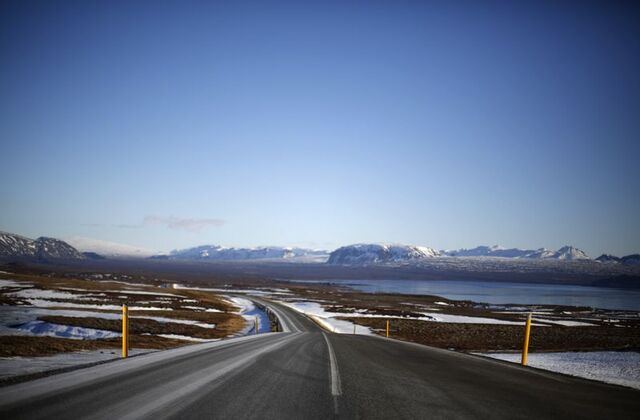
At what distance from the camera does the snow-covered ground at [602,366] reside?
1167 centimetres

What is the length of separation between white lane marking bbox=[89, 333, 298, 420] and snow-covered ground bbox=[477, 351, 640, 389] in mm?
10698

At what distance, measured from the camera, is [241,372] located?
8.03 metres

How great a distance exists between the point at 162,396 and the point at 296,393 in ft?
7.00

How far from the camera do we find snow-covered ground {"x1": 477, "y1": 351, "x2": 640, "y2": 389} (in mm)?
11666

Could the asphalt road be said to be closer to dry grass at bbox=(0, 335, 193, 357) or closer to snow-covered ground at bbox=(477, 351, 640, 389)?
snow-covered ground at bbox=(477, 351, 640, 389)

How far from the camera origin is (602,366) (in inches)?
593

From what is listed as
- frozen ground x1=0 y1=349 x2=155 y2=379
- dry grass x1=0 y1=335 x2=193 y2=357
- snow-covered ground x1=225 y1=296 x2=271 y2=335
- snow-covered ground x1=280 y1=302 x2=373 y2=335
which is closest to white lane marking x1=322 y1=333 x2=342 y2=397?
frozen ground x1=0 y1=349 x2=155 y2=379

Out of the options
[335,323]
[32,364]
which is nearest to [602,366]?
[32,364]

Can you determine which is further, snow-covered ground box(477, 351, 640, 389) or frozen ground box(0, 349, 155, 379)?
snow-covered ground box(477, 351, 640, 389)

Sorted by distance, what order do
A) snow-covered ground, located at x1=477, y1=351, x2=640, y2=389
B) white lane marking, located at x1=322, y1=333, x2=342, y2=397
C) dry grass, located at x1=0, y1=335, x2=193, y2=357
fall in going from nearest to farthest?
1. white lane marking, located at x1=322, y1=333, x2=342, y2=397
2. dry grass, located at x1=0, y1=335, x2=193, y2=357
3. snow-covered ground, located at x1=477, y1=351, x2=640, y2=389

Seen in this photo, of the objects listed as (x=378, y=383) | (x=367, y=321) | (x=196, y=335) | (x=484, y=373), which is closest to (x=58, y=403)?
(x=378, y=383)

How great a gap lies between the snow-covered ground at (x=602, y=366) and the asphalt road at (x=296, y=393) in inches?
130

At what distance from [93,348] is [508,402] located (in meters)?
14.0

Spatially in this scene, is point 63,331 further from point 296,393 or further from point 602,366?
point 602,366
